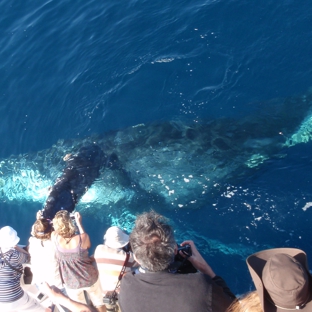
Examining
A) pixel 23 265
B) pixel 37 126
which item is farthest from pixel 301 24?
pixel 23 265

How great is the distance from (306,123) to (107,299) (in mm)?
8170

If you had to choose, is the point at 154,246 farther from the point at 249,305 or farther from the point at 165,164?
the point at 165,164

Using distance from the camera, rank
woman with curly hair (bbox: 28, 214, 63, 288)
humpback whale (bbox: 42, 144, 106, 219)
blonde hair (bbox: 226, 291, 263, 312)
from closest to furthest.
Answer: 1. blonde hair (bbox: 226, 291, 263, 312)
2. woman with curly hair (bbox: 28, 214, 63, 288)
3. humpback whale (bbox: 42, 144, 106, 219)

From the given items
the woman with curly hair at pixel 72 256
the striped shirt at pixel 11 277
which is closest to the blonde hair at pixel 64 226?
the woman with curly hair at pixel 72 256

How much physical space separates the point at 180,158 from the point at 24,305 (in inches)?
229

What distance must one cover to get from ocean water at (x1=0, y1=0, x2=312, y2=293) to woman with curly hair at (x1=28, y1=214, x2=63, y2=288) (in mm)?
4103

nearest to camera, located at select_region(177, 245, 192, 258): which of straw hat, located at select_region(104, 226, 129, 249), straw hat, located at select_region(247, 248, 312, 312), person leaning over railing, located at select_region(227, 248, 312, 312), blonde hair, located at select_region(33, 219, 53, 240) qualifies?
straw hat, located at select_region(104, 226, 129, 249)

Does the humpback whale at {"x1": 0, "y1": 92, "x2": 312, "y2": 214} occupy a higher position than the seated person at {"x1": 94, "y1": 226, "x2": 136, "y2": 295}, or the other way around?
the seated person at {"x1": 94, "y1": 226, "x2": 136, "y2": 295}

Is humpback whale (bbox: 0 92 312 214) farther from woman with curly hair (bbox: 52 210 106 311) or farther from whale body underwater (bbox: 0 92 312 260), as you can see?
woman with curly hair (bbox: 52 210 106 311)

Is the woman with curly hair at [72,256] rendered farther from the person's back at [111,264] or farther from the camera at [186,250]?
the camera at [186,250]

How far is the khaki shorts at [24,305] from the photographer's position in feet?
22.2

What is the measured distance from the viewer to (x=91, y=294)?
6578 mm

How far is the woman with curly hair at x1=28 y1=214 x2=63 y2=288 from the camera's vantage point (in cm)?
649

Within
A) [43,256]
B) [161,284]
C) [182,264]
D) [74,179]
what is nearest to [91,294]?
[43,256]
